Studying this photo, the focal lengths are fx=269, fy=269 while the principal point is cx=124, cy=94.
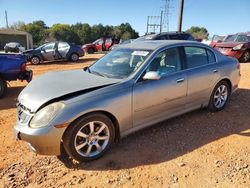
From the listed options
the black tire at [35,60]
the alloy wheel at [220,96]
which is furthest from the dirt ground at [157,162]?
the black tire at [35,60]

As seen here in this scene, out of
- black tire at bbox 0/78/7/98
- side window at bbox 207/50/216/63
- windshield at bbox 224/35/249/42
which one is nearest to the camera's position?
side window at bbox 207/50/216/63

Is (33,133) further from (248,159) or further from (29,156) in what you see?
(248,159)

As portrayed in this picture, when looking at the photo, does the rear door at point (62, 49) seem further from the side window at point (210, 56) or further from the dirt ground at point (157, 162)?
the side window at point (210, 56)

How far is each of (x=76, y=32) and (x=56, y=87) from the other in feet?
230

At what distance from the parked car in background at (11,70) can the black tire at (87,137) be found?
15.7ft

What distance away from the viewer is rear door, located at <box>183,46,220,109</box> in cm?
482

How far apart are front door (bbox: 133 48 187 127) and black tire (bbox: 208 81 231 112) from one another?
3.17 feet

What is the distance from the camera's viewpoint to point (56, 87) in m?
3.88

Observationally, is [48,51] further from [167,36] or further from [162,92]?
[162,92]

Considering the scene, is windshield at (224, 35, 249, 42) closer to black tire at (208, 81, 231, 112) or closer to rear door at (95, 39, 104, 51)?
black tire at (208, 81, 231, 112)

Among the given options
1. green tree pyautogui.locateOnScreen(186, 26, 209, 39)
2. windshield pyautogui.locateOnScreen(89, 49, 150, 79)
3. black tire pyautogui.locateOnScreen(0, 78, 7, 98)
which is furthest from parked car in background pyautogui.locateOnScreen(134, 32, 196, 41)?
green tree pyautogui.locateOnScreen(186, 26, 209, 39)

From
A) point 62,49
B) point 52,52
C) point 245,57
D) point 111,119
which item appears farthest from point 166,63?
point 62,49

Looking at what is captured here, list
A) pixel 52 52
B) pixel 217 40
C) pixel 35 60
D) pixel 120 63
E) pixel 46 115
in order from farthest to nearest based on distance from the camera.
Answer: pixel 217 40
pixel 52 52
pixel 35 60
pixel 120 63
pixel 46 115

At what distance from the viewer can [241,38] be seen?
45.1 ft
